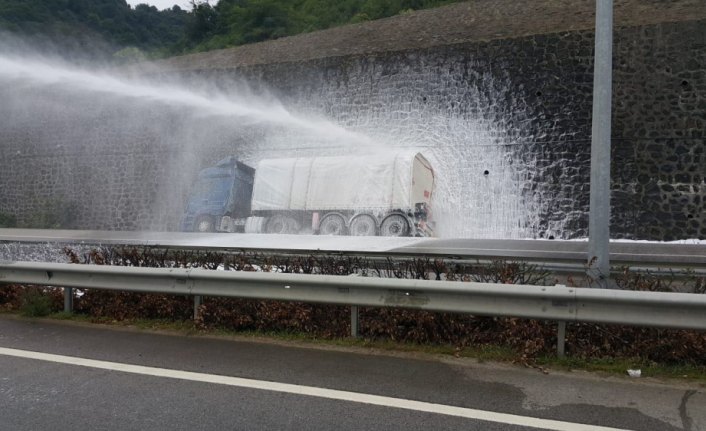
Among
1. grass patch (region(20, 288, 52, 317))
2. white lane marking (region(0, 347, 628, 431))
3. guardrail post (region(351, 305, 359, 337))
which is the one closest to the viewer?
white lane marking (region(0, 347, 628, 431))

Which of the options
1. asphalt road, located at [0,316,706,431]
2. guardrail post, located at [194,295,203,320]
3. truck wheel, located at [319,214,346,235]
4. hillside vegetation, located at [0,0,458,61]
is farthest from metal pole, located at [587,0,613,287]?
hillside vegetation, located at [0,0,458,61]

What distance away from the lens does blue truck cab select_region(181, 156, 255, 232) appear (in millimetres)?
19734

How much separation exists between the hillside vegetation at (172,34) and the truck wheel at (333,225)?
826 inches

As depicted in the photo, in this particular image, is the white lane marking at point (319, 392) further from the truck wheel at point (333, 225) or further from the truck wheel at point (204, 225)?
the truck wheel at point (204, 225)

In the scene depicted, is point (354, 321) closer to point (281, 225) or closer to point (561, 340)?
point (561, 340)

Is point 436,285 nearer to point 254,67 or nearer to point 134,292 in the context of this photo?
point 134,292

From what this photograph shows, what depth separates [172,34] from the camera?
6581cm

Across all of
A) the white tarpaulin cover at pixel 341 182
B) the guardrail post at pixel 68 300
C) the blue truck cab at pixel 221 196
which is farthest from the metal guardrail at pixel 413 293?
the blue truck cab at pixel 221 196

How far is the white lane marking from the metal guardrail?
4.18ft

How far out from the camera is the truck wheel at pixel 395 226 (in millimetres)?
17000

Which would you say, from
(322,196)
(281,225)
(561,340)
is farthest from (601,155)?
(281,225)

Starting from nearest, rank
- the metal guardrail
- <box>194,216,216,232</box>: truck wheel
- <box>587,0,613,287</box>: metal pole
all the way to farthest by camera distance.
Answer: the metal guardrail
<box>587,0,613,287</box>: metal pole
<box>194,216,216,232</box>: truck wheel

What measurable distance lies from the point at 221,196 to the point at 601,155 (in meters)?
14.9

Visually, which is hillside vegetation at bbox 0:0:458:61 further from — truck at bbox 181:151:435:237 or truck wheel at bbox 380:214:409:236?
truck wheel at bbox 380:214:409:236
